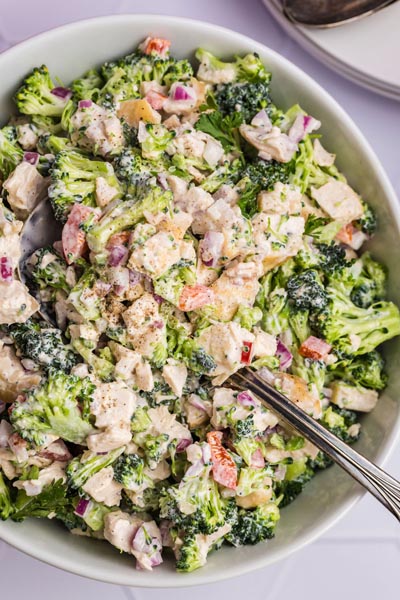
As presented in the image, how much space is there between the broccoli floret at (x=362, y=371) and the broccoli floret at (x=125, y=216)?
1.03 metres

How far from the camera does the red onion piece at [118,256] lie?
2537 mm

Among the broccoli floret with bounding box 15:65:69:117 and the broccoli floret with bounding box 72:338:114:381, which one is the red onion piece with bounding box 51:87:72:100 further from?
the broccoli floret with bounding box 72:338:114:381

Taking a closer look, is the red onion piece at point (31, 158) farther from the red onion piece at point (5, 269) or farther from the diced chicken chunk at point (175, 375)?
the diced chicken chunk at point (175, 375)

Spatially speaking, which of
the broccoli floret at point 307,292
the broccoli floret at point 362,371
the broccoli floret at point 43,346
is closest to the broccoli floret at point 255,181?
the broccoli floret at point 307,292

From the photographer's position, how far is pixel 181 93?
9.46ft

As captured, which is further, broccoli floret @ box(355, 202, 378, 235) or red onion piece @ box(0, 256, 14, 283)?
broccoli floret @ box(355, 202, 378, 235)

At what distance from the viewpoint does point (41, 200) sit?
9.08ft

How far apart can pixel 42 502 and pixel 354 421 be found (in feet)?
4.47

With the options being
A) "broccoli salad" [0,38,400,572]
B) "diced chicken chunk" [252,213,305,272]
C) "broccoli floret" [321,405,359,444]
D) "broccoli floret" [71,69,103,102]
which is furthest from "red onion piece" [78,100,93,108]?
"broccoli floret" [321,405,359,444]

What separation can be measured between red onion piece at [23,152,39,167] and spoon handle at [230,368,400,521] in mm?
A: 1254

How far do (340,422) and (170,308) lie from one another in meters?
0.92

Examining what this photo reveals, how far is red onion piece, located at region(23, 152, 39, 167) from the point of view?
281cm

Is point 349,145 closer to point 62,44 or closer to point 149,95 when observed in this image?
point 149,95

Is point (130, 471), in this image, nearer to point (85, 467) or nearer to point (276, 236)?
point (85, 467)
